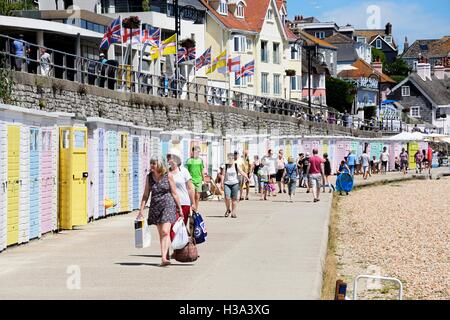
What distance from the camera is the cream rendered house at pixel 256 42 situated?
75562mm

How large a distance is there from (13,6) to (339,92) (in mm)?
45997

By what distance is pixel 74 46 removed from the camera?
1933 inches

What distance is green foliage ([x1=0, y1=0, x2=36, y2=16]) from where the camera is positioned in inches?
2528

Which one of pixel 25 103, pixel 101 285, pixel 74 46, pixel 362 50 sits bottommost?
pixel 101 285

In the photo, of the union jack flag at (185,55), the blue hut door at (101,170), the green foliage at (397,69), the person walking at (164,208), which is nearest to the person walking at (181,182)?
the person walking at (164,208)

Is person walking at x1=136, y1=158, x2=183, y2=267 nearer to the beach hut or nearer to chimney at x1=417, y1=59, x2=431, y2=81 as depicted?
the beach hut

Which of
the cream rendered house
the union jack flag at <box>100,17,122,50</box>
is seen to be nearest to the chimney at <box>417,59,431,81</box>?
the cream rendered house

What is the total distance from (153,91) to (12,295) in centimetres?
2617

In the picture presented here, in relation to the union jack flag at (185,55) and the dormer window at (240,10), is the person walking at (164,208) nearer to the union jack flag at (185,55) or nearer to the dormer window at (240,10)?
the union jack flag at (185,55)

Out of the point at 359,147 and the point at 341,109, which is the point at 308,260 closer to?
the point at 359,147

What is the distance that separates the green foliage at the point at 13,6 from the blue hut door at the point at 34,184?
4504 centimetres

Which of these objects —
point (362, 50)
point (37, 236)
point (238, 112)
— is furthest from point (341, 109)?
point (37, 236)

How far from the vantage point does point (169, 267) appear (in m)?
14.9

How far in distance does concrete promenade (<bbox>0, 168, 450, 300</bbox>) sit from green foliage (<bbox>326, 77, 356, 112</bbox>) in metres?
83.5
